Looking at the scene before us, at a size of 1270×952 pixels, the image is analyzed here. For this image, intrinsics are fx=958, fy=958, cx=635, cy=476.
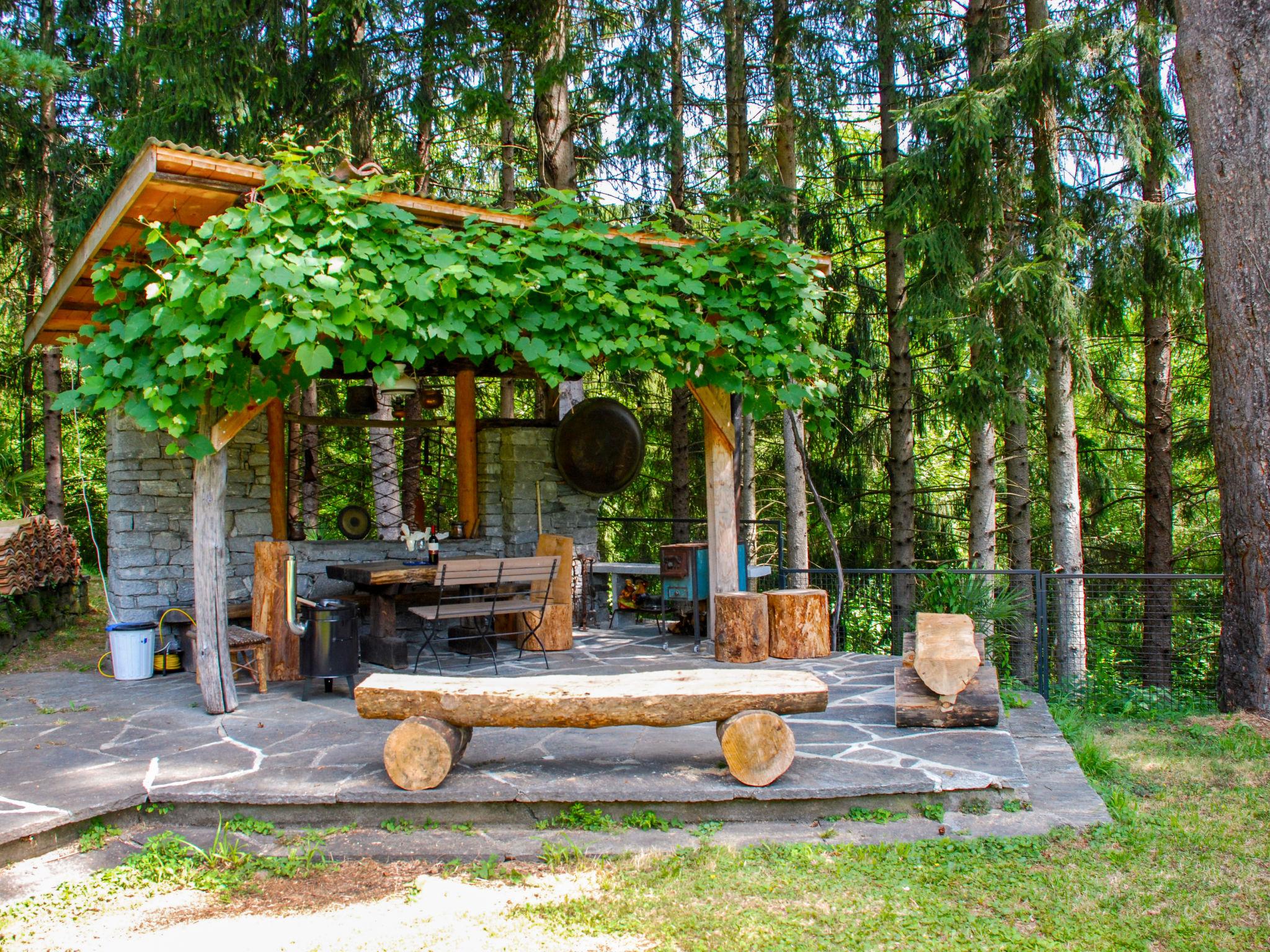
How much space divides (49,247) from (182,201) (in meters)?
6.44

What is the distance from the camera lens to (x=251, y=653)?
6023mm

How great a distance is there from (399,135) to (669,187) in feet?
10.4

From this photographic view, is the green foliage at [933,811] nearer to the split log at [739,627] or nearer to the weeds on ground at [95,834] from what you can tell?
the split log at [739,627]

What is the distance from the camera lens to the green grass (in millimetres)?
2879

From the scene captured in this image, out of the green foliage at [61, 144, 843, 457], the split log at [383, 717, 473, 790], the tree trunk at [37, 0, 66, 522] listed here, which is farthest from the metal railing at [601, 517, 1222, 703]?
the tree trunk at [37, 0, 66, 522]

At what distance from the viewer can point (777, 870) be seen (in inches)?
133

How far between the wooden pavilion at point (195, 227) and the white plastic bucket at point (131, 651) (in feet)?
3.63

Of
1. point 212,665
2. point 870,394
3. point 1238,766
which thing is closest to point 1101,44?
point 870,394

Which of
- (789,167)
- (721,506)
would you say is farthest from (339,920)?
(789,167)

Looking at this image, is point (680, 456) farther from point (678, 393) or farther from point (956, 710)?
point (956, 710)

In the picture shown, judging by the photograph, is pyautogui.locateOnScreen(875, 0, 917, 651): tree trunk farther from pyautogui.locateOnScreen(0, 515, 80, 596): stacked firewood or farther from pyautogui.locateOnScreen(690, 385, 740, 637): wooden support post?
pyautogui.locateOnScreen(0, 515, 80, 596): stacked firewood

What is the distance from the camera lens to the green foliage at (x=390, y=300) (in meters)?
4.64

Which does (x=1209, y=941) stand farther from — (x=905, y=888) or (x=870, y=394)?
(x=870, y=394)

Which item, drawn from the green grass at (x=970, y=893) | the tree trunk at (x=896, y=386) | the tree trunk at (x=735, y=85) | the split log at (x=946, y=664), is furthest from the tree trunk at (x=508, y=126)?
the green grass at (x=970, y=893)
